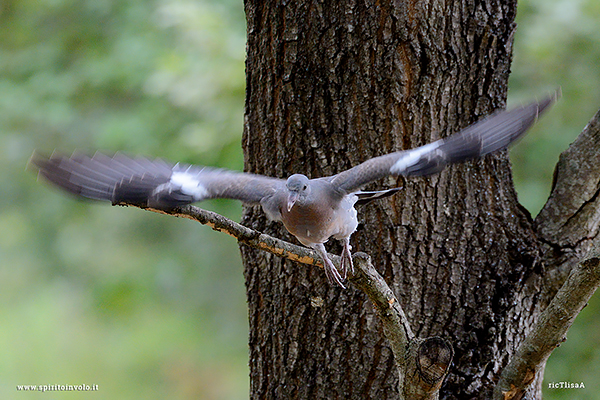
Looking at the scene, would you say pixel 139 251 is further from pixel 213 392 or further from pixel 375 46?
pixel 375 46

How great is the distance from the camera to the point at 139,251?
260 inches

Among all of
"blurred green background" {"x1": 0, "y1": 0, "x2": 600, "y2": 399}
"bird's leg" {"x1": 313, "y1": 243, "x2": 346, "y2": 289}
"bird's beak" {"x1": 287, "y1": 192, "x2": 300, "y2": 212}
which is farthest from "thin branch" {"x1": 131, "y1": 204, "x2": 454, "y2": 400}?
"blurred green background" {"x1": 0, "y1": 0, "x2": 600, "y2": 399}

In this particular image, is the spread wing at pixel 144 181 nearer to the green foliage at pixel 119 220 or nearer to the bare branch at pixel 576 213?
the bare branch at pixel 576 213

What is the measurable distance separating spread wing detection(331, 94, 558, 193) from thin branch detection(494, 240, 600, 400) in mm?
517

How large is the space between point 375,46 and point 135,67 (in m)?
3.25

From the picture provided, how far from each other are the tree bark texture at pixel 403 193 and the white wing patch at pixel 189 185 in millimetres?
503

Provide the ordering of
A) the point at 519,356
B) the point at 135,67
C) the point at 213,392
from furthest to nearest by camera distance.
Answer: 1. the point at 213,392
2. the point at 135,67
3. the point at 519,356

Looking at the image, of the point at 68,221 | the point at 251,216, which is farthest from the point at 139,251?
the point at 251,216

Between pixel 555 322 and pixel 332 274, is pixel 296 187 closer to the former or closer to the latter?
pixel 332 274

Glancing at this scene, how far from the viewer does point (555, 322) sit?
2.15m

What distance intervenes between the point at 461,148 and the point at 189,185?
107 cm

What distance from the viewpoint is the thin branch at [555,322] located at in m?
2.09

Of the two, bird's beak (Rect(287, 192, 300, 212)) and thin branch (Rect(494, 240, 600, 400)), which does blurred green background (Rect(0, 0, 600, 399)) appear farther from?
bird's beak (Rect(287, 192, 300, 212))

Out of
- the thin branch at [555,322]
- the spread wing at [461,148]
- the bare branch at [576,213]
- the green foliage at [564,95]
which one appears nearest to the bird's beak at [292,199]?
the spread wing at [461,148]
